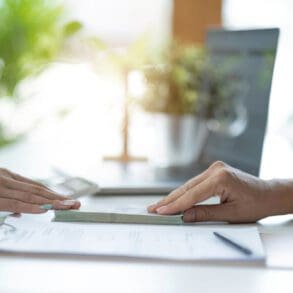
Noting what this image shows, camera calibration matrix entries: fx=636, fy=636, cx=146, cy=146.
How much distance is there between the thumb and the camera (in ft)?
3.53

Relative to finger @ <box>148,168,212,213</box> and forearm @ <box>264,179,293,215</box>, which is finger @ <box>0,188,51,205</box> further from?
forearm @ <box>264,179,293,215</box>

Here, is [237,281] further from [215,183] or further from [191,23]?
[191,23]

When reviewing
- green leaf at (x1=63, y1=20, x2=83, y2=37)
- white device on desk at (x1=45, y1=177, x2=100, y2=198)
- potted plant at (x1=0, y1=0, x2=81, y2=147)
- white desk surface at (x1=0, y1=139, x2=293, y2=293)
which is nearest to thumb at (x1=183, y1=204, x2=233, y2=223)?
white desk surface at (x1=0, y1=139, x2=293, y2=293)

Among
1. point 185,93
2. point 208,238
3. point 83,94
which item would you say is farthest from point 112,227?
point 83,94

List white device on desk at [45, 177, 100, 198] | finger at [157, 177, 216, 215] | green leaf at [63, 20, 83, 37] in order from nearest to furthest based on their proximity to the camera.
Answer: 1. finger at [157, 177, 216, 215]
2. white device on desk at [45, 177, 100, 198]
3. green leaf at [63, 20, 83, 37]

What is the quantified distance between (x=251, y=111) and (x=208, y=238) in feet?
2.33

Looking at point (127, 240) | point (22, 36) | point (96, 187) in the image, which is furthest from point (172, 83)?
point (22, 36)

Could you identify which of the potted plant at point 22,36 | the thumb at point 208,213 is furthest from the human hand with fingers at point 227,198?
the potted plant at point 22,36

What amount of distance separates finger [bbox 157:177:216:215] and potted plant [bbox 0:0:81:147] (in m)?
2.35

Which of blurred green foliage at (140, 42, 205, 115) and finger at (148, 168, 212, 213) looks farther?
blurred green foliage at (140, 42, 205, 115)

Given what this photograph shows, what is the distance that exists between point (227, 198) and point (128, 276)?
0.32m

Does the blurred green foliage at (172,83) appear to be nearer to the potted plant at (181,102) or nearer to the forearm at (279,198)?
the potted plant at (181,102)

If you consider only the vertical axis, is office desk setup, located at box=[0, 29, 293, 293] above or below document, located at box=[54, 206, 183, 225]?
below

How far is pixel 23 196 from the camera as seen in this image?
3.66 feet
